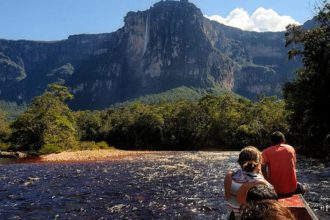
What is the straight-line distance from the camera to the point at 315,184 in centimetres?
2161

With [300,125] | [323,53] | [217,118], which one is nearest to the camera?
[323,53]

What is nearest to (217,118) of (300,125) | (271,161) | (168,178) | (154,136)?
(154,136)

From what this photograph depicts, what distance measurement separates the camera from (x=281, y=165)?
9.55m

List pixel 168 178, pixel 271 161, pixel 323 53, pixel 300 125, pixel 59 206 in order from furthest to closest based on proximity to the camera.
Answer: pixel 300 125
pixel 323 53
pixel 168 178
pixel 59 206
pixel 271 161

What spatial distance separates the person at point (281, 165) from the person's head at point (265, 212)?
6438mm

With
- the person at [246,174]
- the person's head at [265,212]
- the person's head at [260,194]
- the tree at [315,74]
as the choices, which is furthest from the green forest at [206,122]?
the person's head at [265,212]

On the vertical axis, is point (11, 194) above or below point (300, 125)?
below

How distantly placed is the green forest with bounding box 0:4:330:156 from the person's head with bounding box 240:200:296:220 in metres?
A: 36.7

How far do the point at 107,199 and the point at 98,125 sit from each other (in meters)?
95.4

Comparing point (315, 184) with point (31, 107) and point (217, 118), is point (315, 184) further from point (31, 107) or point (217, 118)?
point (217, 118)

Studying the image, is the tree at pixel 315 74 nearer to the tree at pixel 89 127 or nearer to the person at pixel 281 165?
the person at pixel 281 165

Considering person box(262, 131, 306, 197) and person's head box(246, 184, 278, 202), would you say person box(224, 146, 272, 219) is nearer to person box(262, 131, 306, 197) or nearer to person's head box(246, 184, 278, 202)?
person's head box(246, 184, 278, 202)

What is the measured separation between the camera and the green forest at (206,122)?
39969mm

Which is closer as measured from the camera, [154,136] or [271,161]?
[271,161]
